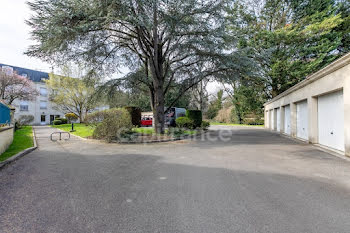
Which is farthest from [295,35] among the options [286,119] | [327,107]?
[327,107]

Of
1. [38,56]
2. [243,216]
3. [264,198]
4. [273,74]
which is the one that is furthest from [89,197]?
[273,74]

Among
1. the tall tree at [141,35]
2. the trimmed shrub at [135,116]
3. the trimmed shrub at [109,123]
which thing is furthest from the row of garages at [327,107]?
the trimmed shrub at [135,116]

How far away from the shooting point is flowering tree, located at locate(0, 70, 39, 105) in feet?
71.3

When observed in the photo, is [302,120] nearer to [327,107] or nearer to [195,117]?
[327,107]

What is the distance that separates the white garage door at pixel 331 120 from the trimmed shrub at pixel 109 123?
10.1 meters

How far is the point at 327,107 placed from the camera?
25.4 ft

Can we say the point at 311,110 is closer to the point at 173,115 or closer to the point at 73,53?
the point at 73,53

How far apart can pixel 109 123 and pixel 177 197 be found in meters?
7.73

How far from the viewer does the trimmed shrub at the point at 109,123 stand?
32.0 feet

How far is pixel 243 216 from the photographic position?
245cm

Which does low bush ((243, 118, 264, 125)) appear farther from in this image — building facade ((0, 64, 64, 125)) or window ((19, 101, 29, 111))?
window ((19, 101, 29, 111))

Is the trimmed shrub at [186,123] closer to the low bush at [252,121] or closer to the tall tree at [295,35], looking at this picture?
the tall tree at [295,35]

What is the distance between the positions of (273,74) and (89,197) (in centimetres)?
2157

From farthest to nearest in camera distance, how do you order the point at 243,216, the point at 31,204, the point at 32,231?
1. the point at 31,204
2. the point at 243,216
3. the point at 32,231
